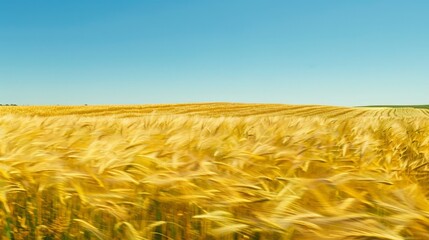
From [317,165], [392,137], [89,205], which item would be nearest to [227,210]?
[89,205]

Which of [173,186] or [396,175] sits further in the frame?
[396,175]

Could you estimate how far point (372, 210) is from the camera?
1.06 metres

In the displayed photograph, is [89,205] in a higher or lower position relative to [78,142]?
lower

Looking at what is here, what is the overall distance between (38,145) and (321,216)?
78.5 inches

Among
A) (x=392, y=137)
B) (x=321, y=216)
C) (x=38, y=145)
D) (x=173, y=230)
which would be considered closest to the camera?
(x=321, y=216)

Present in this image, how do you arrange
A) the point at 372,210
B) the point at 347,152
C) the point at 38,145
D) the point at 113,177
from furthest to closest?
the point at 347,152 → the point at 38,145 → the point at 113,177 → the point at 372,210

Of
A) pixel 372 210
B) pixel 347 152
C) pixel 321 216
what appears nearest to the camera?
pixel 321 216

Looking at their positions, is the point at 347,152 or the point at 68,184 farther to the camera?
the point at 347,152

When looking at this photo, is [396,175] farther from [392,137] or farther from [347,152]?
[392,137]

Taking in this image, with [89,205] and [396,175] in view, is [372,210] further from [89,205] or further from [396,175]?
[396,175]

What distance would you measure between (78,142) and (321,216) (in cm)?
210

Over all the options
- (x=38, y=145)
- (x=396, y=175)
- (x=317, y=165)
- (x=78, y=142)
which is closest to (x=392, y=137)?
(x=396, y=175)

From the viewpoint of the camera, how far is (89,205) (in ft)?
4.85

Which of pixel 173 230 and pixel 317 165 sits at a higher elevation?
pixel 317 165
